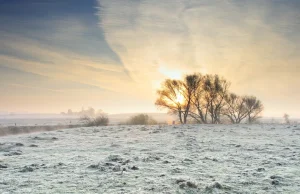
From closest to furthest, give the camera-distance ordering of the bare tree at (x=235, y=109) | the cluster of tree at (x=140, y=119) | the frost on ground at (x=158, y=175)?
1. the frost on ground at (x=158, y=175)
2. the cluster of tree at (x=140, y=119)
3. the bare tree at (x=235, y=109)

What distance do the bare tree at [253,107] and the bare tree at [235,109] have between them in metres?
1.19

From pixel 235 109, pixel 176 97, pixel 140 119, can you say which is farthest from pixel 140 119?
pixel 235 109

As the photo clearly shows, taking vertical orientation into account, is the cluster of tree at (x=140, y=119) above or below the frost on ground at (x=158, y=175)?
above

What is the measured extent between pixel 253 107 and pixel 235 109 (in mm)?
6635

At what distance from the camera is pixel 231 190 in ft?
23.6

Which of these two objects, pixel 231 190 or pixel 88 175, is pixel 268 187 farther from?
pixel 88 175

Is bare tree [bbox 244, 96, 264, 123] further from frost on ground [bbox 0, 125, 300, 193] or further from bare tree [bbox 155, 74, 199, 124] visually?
frost on ground [bbox 0, 125, 300, 193]

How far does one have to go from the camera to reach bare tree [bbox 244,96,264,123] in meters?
71.7

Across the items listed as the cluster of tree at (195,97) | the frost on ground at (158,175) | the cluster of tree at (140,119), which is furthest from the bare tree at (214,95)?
the frost on ground at (158,175)

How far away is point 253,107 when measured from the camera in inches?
2859

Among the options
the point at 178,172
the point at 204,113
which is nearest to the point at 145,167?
the point at 178,172

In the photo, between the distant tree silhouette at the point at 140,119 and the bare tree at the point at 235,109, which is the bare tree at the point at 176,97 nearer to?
the distant tree silhouette at the point at 140,119

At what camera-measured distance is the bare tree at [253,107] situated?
7169 cm

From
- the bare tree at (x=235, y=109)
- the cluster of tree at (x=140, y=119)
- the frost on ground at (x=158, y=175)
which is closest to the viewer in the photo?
the frost on ground at (x=158, y=175)
